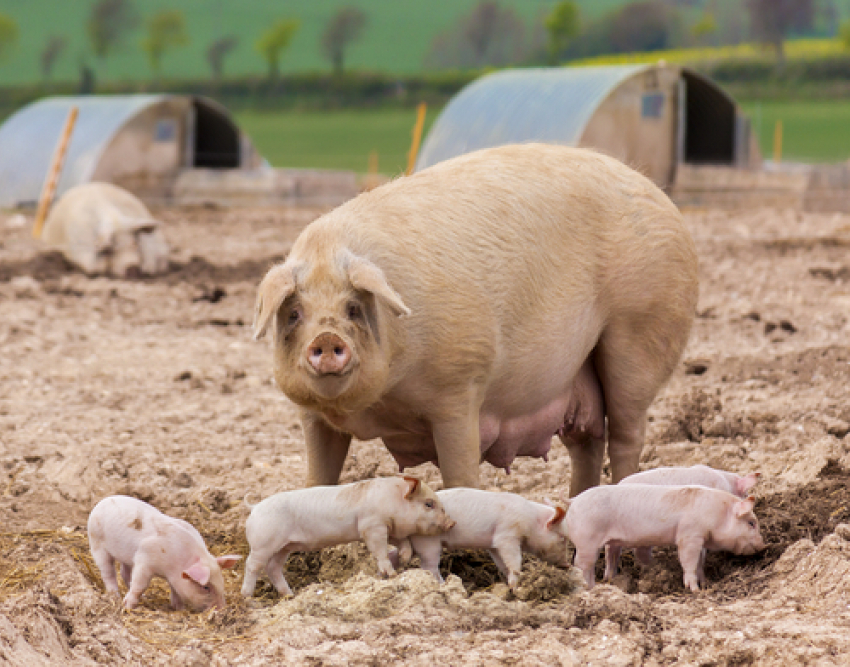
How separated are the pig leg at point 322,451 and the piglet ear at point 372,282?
0.75 meters

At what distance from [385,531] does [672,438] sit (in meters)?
2.39

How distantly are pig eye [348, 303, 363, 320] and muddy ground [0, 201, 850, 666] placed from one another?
2.82ft

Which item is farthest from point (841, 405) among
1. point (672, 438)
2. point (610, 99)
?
point (610, 99)

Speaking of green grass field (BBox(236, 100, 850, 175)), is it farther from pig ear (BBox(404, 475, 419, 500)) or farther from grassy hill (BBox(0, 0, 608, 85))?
pig ear (BBox(404, 475, 419, 500))

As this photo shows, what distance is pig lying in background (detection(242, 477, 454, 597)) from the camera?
3.93m

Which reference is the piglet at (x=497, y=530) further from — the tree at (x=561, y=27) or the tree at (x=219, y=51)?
the tree at (x=219, y=51)

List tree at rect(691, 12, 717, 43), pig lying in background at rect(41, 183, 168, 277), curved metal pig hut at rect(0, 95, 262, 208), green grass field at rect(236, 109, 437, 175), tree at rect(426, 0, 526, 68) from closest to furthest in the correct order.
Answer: pig lying in background at rect(41, 183, 168, 277), curved metal pig hut at rect(0, 95, 262, 208), green grass field at rect(236, 109, 437, 175), tree at rect(426, 0, 526, 68), tree at rect(691, 12, 717, 43)

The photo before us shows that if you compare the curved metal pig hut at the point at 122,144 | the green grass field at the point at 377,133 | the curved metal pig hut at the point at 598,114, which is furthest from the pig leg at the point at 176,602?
the green grass field at the point at 377,133

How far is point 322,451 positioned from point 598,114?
50.1 ft

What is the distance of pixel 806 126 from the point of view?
40594mm

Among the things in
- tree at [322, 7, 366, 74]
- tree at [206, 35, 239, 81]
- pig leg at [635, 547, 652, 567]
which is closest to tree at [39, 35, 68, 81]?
tree at [206, 35, 239, 81]

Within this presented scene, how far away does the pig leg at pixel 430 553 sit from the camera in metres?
4.02

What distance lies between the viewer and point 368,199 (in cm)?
441

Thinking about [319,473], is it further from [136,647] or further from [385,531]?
[136,647]
